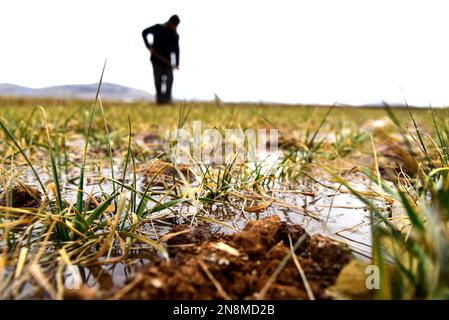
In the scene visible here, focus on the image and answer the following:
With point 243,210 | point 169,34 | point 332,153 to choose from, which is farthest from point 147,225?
point 169,34

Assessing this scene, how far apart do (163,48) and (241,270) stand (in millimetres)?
9089

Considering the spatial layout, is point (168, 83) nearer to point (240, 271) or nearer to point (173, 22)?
point (173, 22)

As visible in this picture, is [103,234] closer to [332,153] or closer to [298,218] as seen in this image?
[298,218]

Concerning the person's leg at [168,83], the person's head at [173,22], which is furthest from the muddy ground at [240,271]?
the person's leg at [168,83]

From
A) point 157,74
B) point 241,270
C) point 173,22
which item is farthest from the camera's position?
point 157,74

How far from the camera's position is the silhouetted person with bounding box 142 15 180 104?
8875 mm

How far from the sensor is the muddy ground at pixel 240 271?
2.14ft

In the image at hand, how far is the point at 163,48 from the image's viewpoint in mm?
9133

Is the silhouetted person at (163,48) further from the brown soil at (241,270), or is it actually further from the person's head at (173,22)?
the brown soil at (241,270)

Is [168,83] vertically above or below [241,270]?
above

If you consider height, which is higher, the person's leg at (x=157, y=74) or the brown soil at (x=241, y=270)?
the person's leg at (x=157, y=74)

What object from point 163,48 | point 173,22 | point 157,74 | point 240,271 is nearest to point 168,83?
point 157,74

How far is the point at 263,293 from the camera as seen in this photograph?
2.08 feet

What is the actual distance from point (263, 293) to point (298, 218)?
1.90 feet
